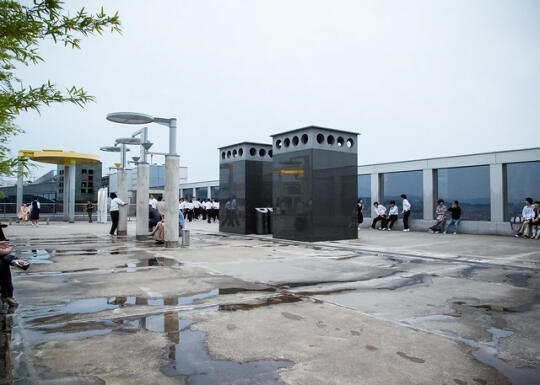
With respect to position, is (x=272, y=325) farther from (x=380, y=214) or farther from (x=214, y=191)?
(x=214, y=191)

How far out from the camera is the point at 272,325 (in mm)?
4223

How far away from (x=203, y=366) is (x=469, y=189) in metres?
17.5

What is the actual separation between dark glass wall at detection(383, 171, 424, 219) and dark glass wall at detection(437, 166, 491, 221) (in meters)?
1.09

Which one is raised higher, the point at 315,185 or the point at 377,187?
the point at 377,187

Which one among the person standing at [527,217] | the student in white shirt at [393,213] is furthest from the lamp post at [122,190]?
the person standing at [527,217]

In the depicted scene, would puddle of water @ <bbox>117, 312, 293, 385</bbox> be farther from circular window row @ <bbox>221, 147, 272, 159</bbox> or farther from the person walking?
the person walking

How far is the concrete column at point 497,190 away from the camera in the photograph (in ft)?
53.0

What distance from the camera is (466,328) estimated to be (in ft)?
13.8

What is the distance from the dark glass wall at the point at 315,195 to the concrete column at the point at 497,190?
668cm

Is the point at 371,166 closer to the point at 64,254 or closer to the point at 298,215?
the point at 298,215

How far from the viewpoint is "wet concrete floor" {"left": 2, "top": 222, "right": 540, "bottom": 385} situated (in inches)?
121

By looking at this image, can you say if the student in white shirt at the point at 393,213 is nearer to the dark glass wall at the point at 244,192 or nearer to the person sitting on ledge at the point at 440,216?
the person sitting on ledge at the point at 440,216

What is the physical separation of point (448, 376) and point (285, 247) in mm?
9106

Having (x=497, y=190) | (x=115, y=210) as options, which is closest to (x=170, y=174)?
(x=115, y=210)
